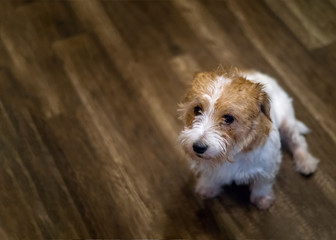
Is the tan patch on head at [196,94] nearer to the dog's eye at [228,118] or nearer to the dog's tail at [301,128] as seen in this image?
the dog's eye at [228,118]

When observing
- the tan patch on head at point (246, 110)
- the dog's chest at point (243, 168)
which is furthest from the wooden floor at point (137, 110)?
the tan patch on head at point (246, 110)

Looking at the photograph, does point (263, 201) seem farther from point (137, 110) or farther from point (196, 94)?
point (137, 110)

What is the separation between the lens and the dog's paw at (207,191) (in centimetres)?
194

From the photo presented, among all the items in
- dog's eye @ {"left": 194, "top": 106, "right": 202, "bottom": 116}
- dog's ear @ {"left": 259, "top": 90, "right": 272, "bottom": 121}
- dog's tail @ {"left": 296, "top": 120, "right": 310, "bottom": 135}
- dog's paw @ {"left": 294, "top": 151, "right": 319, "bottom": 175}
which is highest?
dog's eye @ {"left": 194, "top": 106, "right": 202, "bottom": 116}

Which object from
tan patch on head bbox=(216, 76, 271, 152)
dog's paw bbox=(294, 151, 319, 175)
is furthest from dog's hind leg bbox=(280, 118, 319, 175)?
tan patch on head bbox=(216, 76, 271, 152)

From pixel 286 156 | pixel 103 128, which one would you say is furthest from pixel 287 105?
pixel 103 128

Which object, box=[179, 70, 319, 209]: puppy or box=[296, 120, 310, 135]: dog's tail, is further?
box=[296, 120, 310, 135]: dog's tail

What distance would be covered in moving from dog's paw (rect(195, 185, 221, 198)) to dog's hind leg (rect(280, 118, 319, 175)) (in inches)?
17.2

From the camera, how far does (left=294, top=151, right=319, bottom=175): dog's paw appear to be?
1.97 metres

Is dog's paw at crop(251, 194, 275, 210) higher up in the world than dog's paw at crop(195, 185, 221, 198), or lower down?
lower down

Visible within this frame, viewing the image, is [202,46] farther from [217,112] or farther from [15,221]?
[15,221]

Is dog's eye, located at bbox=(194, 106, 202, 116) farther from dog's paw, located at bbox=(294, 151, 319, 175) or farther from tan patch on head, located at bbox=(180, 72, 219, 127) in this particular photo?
dog's paw, located at bbox=(294, 151, 319, 175)

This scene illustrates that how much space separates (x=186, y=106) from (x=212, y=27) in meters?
1.18

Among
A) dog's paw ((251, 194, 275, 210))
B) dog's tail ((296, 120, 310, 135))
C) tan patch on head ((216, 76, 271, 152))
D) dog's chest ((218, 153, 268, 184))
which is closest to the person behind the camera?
tan patch on head ((216, 76, 271, 152))
